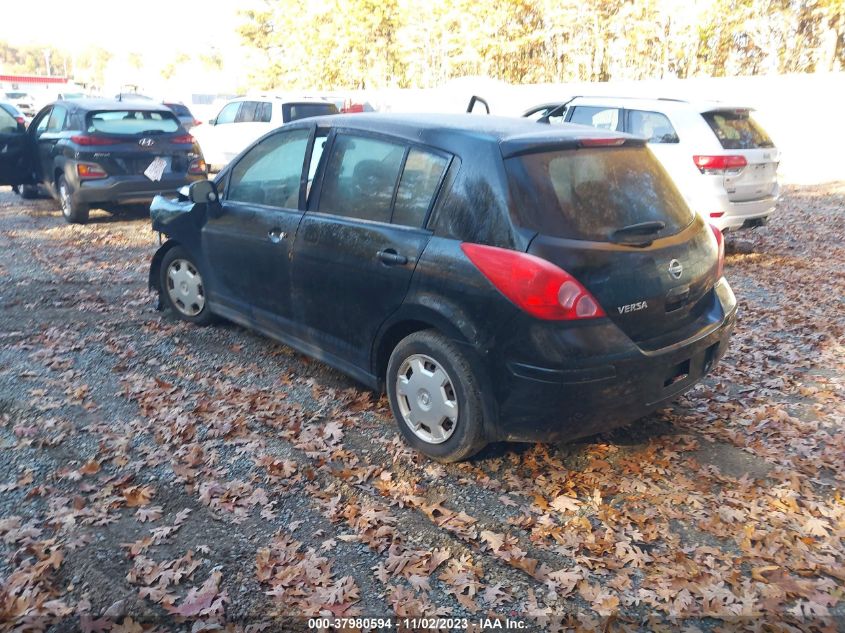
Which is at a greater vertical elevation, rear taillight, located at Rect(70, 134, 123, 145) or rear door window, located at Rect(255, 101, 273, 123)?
rear door window, located at Rect(255, 101, 273, 123)

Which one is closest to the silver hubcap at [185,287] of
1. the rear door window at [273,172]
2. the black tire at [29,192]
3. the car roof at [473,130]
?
the rear door window at [273,172]

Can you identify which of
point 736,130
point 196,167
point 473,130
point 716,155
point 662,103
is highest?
point 662,103

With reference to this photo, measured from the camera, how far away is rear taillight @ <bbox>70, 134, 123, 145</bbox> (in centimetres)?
1049

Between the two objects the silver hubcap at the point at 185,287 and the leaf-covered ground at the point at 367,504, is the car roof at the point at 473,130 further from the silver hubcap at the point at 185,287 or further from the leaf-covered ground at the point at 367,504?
the silver hubcap at the point at 185,287

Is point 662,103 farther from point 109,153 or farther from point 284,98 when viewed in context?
point 284,98

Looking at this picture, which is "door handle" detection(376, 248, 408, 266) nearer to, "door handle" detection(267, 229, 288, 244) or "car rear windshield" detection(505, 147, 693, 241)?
"car rear windshield" detection(505, 147, 693, 241)

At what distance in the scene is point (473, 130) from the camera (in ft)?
12.7

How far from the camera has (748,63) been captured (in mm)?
27203

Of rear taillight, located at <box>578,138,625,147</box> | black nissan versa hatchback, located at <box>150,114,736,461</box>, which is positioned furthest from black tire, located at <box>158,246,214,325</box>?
rear taillight, located at <box>578,138,625,147</box>

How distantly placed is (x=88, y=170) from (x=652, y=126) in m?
7.76

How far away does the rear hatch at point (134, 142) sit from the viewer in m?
10.5

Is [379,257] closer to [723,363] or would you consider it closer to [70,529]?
[70,529]

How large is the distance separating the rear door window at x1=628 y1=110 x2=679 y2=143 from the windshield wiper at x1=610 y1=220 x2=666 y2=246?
5350 millimetres

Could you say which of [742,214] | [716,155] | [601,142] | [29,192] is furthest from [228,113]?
[601,142]
